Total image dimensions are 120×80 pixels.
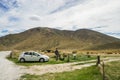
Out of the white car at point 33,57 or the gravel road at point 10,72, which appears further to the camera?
the white car at point 33,57

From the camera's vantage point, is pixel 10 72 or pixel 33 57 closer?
pixel 10 72

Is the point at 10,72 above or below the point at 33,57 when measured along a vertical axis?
below

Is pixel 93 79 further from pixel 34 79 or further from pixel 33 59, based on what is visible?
pixel 33 59

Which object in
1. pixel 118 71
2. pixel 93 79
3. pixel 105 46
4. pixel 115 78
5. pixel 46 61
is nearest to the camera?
pixel 93 79

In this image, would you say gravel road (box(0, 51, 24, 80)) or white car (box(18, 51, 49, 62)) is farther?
white car (box(18, 51, 49, 62))

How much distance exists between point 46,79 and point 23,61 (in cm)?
2027

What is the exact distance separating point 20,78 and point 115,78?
7.81 metres

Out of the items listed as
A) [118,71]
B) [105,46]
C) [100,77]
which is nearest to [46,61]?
[118,71]

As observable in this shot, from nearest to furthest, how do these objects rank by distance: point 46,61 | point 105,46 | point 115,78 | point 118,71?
point 115,78 < point 118,71 < point 46,61 < point 105,46

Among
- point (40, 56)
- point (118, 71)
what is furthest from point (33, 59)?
point (118, 71)

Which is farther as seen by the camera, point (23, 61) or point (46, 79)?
point (23, 61)

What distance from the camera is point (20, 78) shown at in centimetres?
1941

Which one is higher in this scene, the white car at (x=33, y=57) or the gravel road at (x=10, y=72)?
the white car at (x=33, y=57)

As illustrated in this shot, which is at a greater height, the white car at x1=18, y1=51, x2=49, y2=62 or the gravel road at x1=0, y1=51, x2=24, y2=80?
the white car at x1=18, y1=51, x2=49, y2=62
